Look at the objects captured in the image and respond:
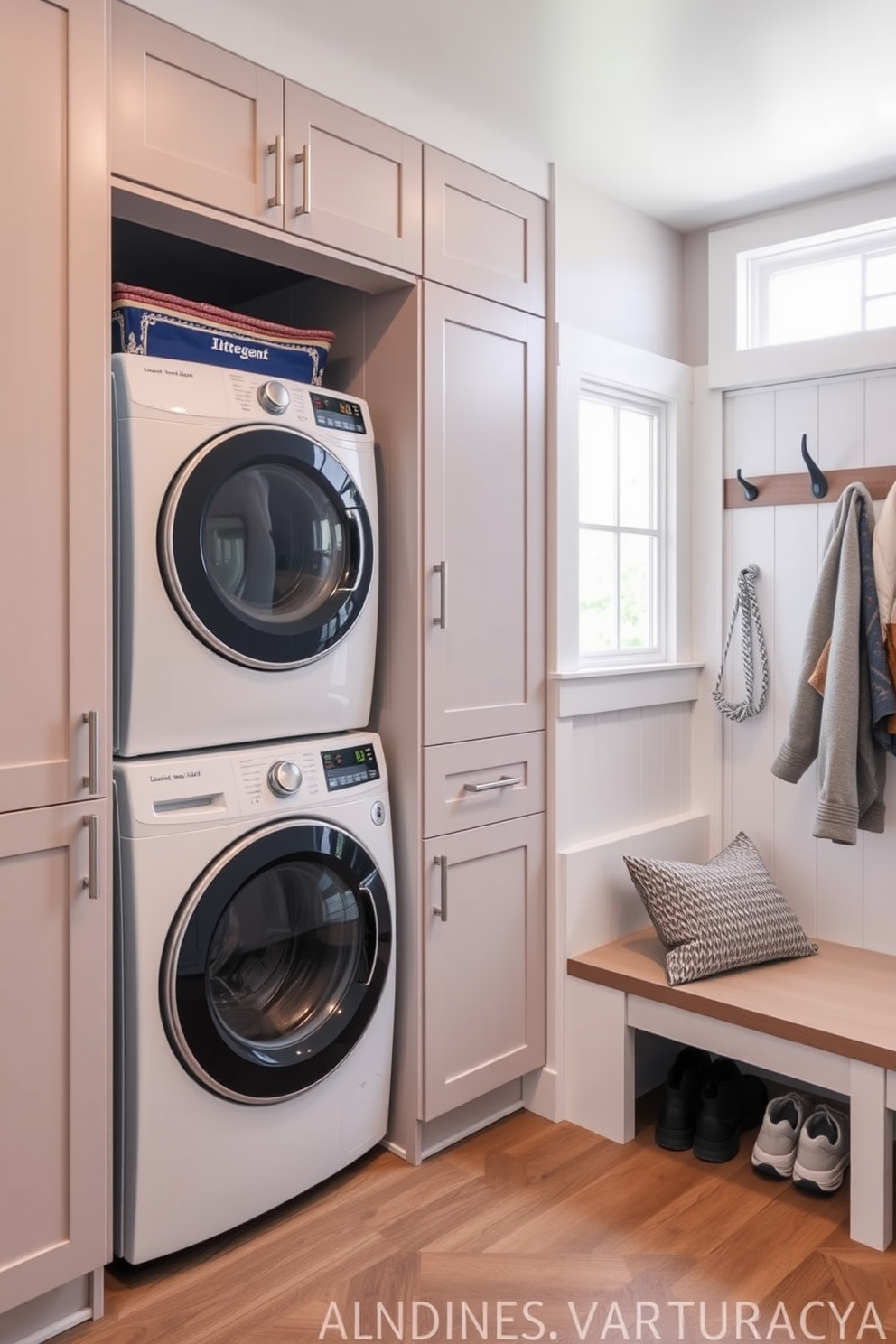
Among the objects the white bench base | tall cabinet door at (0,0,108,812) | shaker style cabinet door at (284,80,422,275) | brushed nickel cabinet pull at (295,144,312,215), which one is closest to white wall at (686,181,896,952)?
the white bench base

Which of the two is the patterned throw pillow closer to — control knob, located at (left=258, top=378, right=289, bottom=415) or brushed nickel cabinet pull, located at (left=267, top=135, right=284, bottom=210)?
control knob, located at (left=258, top=378, right=289, bottom=415)

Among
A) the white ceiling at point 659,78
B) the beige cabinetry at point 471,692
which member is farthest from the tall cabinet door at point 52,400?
the beige cabinetry at point 471,692

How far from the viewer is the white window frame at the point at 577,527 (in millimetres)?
2635

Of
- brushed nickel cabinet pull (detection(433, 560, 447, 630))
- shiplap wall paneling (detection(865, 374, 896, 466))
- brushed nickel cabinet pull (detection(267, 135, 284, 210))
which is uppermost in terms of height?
brushed nickel cabinet pull (detection(267, 135, 284, 210))

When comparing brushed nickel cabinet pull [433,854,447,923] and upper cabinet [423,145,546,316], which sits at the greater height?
upper cabinet [423,145,546,316]

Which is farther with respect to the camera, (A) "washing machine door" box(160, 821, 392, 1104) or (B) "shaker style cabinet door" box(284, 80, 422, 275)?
(B) "shaker style cabinet door" box(284, 80, 422, 275)

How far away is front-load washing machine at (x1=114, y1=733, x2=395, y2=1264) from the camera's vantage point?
74.0 inches

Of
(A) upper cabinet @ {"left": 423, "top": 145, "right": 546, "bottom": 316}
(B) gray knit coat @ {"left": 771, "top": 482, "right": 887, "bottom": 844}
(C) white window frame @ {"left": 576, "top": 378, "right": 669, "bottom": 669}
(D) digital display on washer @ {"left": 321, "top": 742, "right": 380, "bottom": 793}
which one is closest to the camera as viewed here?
(D) digital display on washer @ {"left": 321, "top": 742, "right": 380, "bottom": 793}

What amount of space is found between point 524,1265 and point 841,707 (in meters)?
1.41

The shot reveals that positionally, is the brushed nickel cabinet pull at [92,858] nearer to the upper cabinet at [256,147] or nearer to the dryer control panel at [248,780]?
the dryer control panel at [248,780]

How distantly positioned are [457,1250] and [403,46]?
233 centimetres

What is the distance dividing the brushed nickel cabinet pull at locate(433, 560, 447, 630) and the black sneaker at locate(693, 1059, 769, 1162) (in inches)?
49.8

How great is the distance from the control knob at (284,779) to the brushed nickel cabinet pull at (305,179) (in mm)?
1062

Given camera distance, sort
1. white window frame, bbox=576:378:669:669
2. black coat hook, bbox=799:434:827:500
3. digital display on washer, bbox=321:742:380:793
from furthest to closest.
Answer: white window frame, bbox=576:378:669:669 < black coat hook, bbox=799:434:827:500 < digital display on washer, bbox=321:742:380:793
